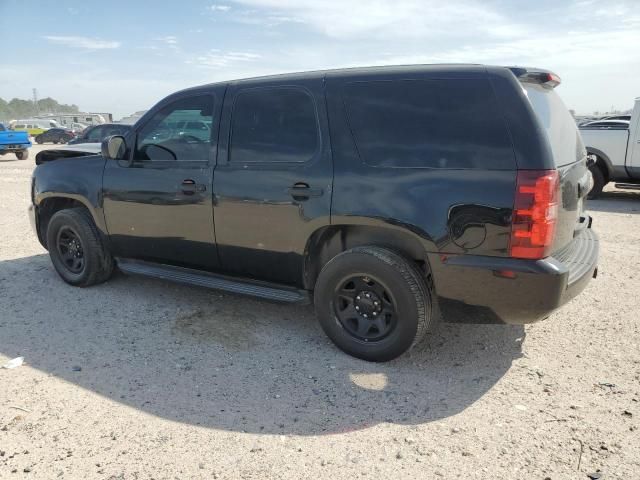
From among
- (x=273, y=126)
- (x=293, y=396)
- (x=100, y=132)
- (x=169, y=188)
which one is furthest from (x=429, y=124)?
(x=100, y=132)

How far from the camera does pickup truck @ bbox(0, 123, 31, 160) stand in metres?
20.8

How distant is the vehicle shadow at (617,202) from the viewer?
9.37 meters

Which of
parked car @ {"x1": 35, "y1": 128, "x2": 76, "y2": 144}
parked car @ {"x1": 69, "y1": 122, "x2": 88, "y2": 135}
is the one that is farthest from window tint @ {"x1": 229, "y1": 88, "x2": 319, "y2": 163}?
parked car @ {"x1": 69, "y1": 122, "x2": 88, "y2": 135}

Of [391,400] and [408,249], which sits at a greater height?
[408,249]

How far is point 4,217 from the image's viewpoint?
28.2 feet

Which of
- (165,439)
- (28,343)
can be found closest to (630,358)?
(165,439)

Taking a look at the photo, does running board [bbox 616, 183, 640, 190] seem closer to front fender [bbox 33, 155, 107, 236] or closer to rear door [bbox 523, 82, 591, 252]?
rear door [bbox 523, 82, 591, 252]

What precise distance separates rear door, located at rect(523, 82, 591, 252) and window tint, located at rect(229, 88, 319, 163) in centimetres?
140

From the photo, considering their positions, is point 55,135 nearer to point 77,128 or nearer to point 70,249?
point 77,128

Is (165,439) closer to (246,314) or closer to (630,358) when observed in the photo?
(246,314)

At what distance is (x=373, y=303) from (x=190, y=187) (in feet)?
5.47

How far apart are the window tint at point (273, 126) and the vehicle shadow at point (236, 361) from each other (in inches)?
53.3

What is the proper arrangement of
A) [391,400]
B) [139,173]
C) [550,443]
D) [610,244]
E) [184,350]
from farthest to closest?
[610,244] → [139,173] → [184,350] → [391,400] → [550,443]

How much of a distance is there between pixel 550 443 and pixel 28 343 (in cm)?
349
